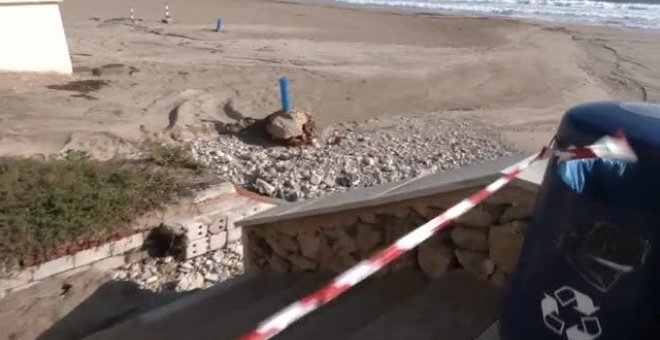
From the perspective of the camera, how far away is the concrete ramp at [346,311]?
3953mm

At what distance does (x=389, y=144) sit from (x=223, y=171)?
2751 mm

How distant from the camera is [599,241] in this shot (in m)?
2.62

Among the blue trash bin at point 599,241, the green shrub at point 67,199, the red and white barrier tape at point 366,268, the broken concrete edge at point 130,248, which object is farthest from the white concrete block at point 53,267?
the blue trash bin at point 599,241

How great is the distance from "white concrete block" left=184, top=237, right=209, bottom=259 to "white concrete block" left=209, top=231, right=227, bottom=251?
55mm

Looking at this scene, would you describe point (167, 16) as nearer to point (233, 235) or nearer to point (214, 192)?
point (214, 192)

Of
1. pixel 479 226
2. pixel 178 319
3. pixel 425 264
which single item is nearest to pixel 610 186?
pixel 479 226

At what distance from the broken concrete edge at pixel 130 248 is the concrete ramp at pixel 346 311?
168cm

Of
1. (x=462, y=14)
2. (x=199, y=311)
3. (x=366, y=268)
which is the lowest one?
(x=462, y=14)

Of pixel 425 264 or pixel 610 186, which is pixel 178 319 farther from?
pixel 610 186

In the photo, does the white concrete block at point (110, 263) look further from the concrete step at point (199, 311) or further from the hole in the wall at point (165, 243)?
the concrete step at point (199, 311)

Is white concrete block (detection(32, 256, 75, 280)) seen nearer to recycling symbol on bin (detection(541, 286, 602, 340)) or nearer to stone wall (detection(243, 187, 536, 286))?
stone wall (detection(243, 187, 536, 286))

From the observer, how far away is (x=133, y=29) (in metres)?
21.8

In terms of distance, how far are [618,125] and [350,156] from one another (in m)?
8.44

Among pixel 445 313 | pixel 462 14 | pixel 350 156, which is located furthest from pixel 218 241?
pixel 462 14
